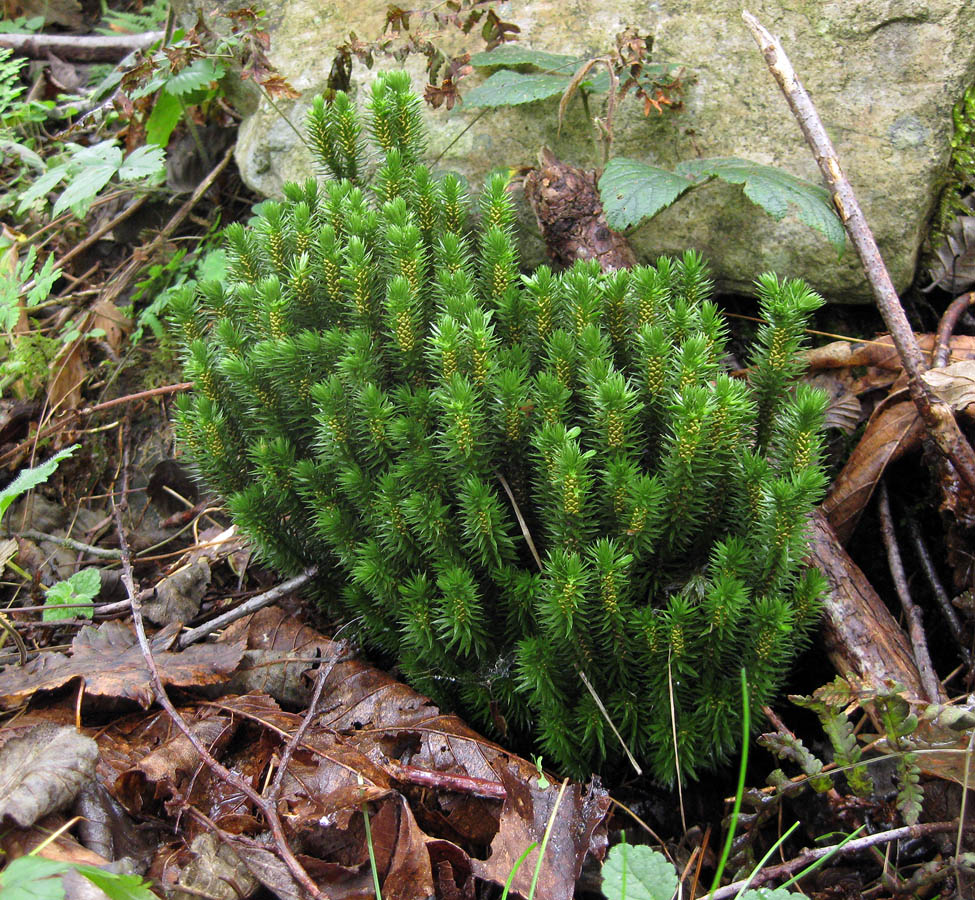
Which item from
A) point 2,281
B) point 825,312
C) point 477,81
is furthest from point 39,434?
point 825,312

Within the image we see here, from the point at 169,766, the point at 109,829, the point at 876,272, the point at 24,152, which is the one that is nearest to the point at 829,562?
the point at 876,272

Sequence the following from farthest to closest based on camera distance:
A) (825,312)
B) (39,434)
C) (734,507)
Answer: (39,434)
(825,312)
(734,507)

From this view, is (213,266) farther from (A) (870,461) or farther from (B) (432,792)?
(A) (870,461)

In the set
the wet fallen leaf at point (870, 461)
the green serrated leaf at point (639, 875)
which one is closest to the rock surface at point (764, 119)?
the wet fallen leaf at point (870, 461)

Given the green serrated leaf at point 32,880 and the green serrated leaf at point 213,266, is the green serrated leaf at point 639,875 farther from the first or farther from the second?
the green serrated leaf at point 213,266

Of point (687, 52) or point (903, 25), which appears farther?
point (687, 52)

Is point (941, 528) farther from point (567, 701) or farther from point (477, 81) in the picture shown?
point (477, 81)
